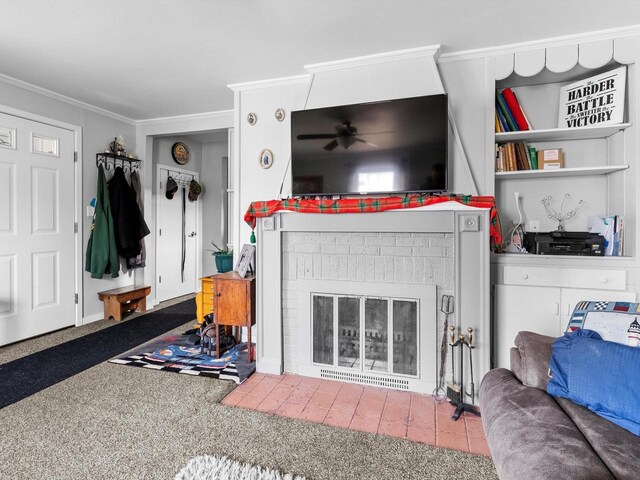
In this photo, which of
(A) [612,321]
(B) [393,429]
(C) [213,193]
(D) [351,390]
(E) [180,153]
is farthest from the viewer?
(C) [213,193]

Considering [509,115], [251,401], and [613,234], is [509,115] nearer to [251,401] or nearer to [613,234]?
[613,234]

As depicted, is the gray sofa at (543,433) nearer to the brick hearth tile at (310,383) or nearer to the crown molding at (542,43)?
the brick hearth tile at (310,383)

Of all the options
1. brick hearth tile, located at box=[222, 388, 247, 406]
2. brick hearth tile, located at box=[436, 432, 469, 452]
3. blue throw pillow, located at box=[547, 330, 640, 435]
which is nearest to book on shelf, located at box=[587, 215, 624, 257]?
blue throw pillow, located at box=[547, 330, 640, 435]

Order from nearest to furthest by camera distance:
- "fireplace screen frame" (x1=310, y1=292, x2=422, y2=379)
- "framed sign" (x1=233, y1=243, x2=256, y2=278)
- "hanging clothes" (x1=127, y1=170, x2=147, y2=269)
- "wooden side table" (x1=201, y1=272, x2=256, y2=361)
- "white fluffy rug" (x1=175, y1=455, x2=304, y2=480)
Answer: "white fluffy rug" (x1=175, y1=455, x2=304, y2=480)
"fireplace screen frame" (x1=310, y1=292, x2=422, y2=379)
"wooden side table" (x1=201, y1=272, x2=256, y2=361)
"framed sign" (x1=233, y1=243, x2=256, y2=278)
"hanging clothes" (x1=127, y1=170, x2=147, y2=269)

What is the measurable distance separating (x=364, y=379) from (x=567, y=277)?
1448 mm

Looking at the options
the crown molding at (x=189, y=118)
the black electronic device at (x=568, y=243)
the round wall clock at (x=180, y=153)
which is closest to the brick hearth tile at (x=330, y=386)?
the black electronic device at (x=568, y=243)

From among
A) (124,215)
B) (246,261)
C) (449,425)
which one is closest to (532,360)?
(449,425)

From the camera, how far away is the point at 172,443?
1767mm

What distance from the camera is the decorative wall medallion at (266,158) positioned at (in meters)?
3.05

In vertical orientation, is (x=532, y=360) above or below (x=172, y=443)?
above

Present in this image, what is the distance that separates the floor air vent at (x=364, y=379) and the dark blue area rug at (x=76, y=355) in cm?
182

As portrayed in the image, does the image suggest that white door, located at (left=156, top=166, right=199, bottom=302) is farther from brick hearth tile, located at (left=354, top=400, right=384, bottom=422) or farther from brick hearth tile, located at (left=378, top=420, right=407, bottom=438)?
brick hearth tile, located at (left=378, top=420, right=407, bottom=438)

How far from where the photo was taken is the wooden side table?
2.74m

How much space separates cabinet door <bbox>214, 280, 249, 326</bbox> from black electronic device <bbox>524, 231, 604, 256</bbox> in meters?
2.08
